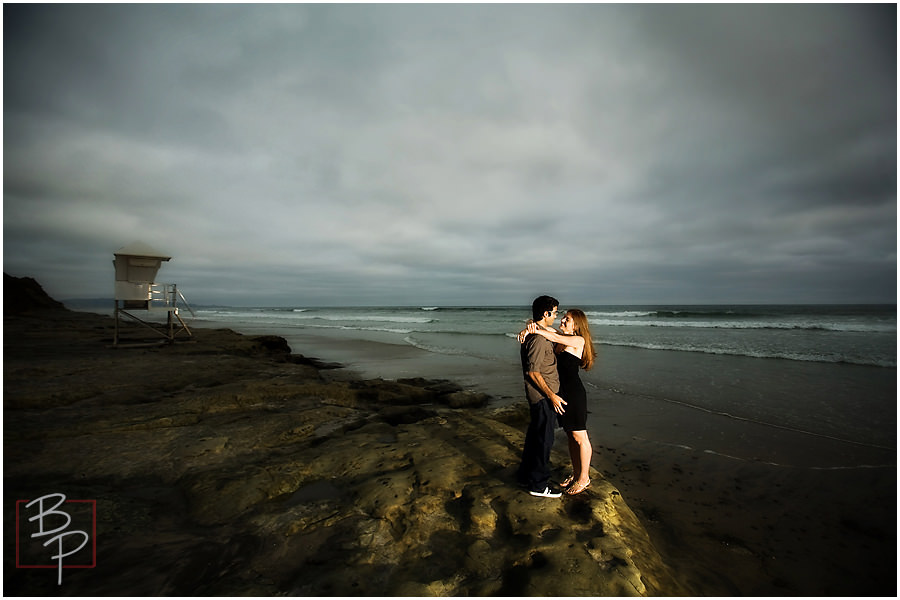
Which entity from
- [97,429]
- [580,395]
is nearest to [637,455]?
[580,395]

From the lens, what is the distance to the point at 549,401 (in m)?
4.00

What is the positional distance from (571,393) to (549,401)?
299 millimetres

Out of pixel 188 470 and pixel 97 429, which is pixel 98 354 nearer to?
pixel 97 429

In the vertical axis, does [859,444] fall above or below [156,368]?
below

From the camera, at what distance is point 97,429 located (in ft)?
17.6

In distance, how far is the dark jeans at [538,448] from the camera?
384cm

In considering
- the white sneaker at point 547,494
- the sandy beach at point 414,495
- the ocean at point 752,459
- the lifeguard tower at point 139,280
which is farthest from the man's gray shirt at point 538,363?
the lifeguard tower at point 139,280

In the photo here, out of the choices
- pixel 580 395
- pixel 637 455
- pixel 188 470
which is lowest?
pixel 637 455

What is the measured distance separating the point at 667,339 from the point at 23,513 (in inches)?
1028

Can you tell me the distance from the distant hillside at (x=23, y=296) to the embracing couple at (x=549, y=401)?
41840mm

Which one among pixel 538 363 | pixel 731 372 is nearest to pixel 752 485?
pixel 538 363

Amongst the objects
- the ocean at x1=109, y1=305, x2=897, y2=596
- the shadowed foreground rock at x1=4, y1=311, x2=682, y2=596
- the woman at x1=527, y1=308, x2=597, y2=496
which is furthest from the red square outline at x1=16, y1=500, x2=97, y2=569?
the ocean at x1=109, y1=305, x2=897, y2=596

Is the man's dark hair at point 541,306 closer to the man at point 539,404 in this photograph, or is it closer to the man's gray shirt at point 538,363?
the man at point 539,404

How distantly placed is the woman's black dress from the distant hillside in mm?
42075
